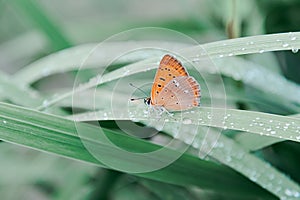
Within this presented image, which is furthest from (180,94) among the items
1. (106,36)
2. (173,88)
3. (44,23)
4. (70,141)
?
(106,36)

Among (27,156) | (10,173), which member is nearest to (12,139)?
(10,173)

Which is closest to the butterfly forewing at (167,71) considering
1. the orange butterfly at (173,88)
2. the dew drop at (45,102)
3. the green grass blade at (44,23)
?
the orange butterfly at (173,88)

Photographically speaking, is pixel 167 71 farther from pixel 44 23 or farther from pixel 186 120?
pixel 44 23

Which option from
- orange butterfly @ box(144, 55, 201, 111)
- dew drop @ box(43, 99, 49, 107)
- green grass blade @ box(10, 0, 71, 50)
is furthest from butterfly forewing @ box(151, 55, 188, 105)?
green grass blade @ box(10, 0, 71, 50)

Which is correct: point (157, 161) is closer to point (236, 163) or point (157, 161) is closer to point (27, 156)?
point (236, 163)

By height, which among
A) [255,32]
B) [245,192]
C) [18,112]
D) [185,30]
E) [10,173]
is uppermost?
[185,30]

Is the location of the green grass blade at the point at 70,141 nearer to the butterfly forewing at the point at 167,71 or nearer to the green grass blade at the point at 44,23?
the butterfly forewing at the point at 167,71

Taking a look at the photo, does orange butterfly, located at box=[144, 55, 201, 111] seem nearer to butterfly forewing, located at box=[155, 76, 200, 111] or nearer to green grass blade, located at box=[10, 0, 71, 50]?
butterfly forewing, located at box=[155, 76, 200, 111]
